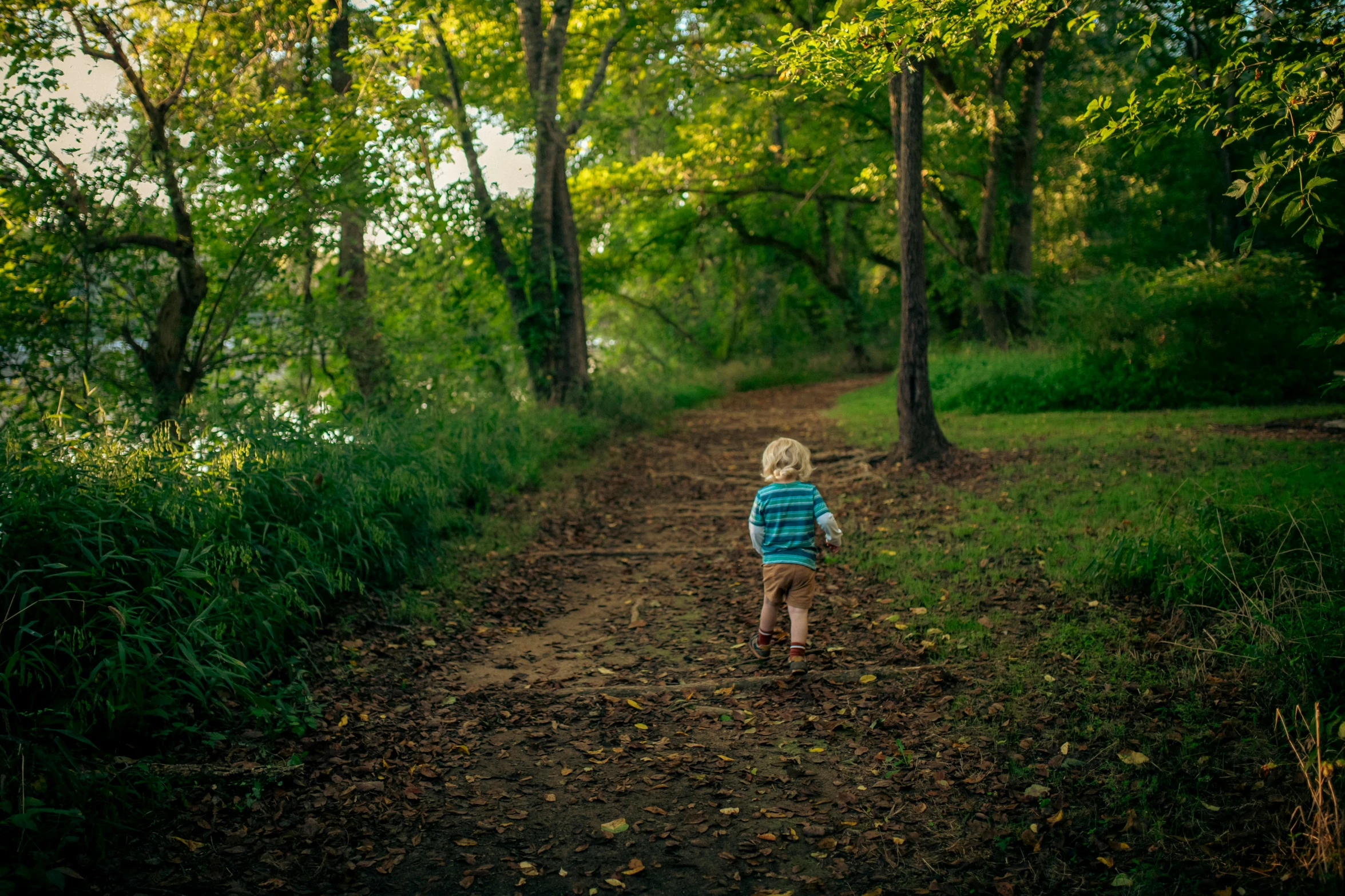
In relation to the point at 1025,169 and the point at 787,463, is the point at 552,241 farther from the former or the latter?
the point at 787,463

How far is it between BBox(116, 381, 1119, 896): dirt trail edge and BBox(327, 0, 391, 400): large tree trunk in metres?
5.73

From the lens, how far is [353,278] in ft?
45.6

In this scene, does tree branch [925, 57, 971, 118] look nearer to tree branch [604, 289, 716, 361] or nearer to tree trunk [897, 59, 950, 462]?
tree trunk [897, 59, 950, 462]

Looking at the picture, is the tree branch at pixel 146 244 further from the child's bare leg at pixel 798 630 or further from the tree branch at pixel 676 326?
the tree branch at pixel 676 326

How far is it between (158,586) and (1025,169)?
19.6 m

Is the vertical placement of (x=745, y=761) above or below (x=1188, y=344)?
below

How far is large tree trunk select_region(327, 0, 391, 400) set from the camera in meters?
10.7

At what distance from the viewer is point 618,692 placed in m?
5.50

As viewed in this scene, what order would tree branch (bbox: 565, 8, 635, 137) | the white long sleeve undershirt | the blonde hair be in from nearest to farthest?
the white long sleeve undershirt → the blonde hair → tree branch (bbox: 565, 8, 635, 137)

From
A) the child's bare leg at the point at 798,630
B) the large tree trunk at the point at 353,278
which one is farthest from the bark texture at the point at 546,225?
the child's bare leg at the point at 798,630

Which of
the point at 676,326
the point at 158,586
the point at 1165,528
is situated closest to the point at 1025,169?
the point at 676,326

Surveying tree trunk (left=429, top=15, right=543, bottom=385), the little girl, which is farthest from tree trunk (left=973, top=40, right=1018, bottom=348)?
the little girl

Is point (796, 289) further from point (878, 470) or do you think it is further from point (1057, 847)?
point (1057, 847)

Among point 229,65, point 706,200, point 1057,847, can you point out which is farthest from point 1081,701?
point 706,200
